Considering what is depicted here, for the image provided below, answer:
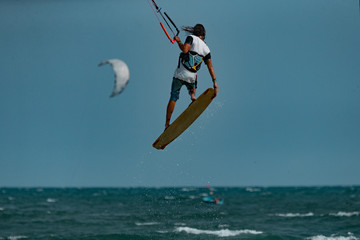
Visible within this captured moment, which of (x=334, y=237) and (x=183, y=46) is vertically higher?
(x=183, y=46)

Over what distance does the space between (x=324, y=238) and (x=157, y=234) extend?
360 inches

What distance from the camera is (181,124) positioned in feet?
36.0

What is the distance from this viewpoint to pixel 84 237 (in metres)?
27.8

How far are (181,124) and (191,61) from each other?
210 cm

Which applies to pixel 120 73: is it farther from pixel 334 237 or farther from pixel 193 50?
pixel 334 237

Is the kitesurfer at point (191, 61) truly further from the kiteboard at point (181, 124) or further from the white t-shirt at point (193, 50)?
the kiteboard at point (181, 124)

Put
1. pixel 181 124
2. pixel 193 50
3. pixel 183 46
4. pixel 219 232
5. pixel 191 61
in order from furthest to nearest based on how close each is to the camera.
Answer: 1. pixel 219 232
2. pixel 181 124
3. pixel 191 61
4. pixel 193 50
5. pixel 183 46

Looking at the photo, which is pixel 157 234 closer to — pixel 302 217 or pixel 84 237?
pixel 84 237

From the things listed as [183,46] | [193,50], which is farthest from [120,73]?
[193,50]

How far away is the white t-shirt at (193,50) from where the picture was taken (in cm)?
911

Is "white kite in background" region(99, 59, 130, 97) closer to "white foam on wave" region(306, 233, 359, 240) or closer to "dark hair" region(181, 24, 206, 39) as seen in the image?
"dark hair" region(181, 24, 206, 39)

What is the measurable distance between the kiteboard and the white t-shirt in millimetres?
1105

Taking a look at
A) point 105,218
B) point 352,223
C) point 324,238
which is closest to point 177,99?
point 324,238

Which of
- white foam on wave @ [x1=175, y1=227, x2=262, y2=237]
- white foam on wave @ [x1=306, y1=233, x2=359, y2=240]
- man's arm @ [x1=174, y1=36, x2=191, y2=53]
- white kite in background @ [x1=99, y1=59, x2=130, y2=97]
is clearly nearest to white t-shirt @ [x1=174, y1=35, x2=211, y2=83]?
man's arm @ [x1=174, y1=36, x2=191, y2=53]
